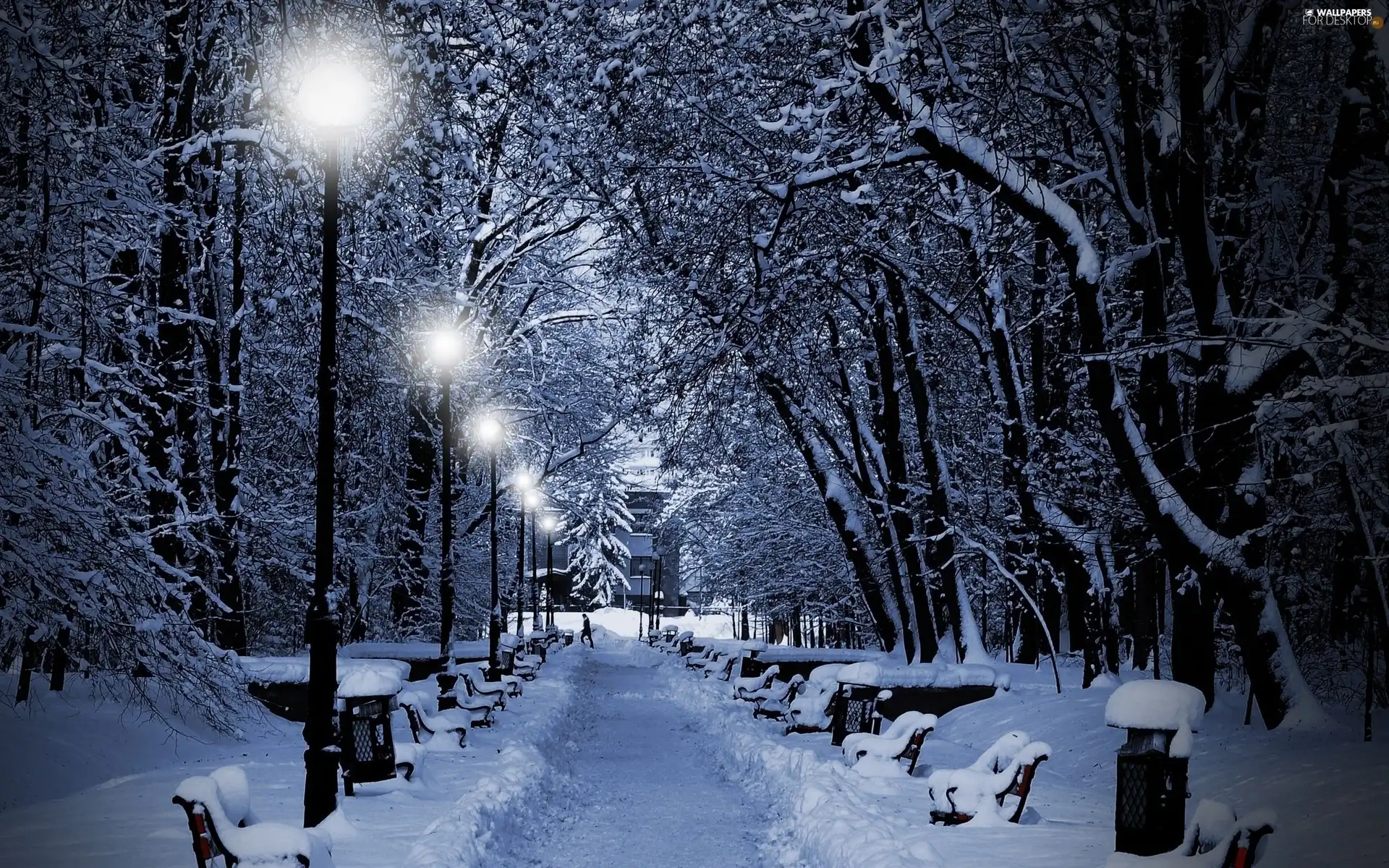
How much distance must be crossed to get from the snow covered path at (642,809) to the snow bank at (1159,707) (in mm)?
3377

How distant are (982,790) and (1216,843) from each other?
3858 millimetres

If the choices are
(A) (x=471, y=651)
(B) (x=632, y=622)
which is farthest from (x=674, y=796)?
(B) (x=632, y=622)

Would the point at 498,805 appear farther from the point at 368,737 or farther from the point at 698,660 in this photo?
the point at 698,660

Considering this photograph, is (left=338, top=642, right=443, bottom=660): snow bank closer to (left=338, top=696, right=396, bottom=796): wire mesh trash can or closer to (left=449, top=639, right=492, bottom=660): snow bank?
(left=449, top=639, right=492, bottom=660): snow bank

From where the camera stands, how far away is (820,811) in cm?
980

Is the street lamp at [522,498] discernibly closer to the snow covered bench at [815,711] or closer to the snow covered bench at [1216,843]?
the snow covered bench at [815,711]

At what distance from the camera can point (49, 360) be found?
11125 millimetres

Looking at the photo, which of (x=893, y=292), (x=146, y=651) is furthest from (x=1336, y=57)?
(x=146, y=651)

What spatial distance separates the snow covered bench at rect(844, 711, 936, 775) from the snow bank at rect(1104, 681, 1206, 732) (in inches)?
187

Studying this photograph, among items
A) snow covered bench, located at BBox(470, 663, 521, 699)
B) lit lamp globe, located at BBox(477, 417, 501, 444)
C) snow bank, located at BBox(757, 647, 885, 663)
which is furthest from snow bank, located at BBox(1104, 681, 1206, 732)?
snow bank, located at BBox(757, 647, 885, 663)

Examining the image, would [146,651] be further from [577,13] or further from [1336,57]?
[1336,57]

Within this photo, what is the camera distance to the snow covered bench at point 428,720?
14.6 metres

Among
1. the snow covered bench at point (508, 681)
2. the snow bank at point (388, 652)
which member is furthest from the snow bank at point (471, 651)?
the snow covered bench at point (508, 681)

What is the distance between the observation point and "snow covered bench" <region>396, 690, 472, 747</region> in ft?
48.0
